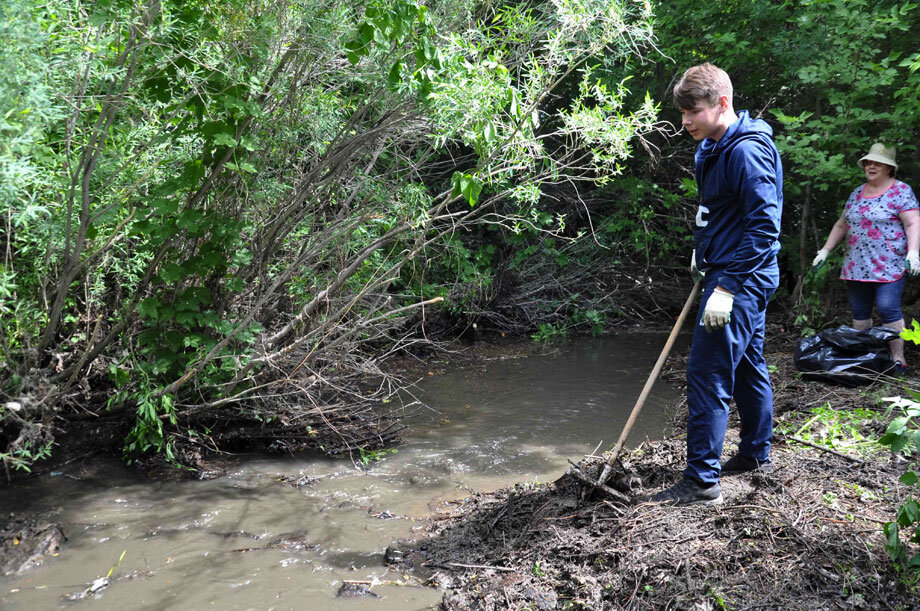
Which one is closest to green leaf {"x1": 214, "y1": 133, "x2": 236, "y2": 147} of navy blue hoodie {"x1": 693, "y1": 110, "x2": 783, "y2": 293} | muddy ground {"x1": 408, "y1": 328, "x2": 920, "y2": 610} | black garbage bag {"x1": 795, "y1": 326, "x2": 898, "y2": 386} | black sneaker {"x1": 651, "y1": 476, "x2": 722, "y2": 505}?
muddy ground {"x1": 408, "y1": 328, "x2": 920, "y2": 610}

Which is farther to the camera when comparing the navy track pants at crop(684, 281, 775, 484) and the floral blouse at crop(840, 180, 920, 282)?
the floral blouse at crop(840, 180, 920, 282)

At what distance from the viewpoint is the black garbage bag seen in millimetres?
5398

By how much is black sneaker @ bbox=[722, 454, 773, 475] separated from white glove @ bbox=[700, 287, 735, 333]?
0.85 m

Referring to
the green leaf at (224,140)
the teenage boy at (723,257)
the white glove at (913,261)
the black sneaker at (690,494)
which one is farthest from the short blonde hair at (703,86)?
the white glove at (913,261)

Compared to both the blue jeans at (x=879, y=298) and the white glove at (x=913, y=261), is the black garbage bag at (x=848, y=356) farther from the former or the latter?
the white glove at (x=913, y=261)

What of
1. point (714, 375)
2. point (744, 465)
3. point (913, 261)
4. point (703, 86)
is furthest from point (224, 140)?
point (913, 261)

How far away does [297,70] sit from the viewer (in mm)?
4062

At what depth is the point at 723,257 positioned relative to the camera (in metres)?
3.35

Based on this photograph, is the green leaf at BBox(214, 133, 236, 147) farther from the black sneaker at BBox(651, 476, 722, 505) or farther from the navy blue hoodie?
the black sneaker at BBox(651, 476, 722, 505)

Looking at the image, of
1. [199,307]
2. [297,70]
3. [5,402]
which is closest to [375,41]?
[297,70]

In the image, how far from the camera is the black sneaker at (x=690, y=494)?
326 cm

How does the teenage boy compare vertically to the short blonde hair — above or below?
below

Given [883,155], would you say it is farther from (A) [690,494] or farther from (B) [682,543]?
(B) [682,543]

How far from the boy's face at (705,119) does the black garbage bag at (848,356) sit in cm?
293
